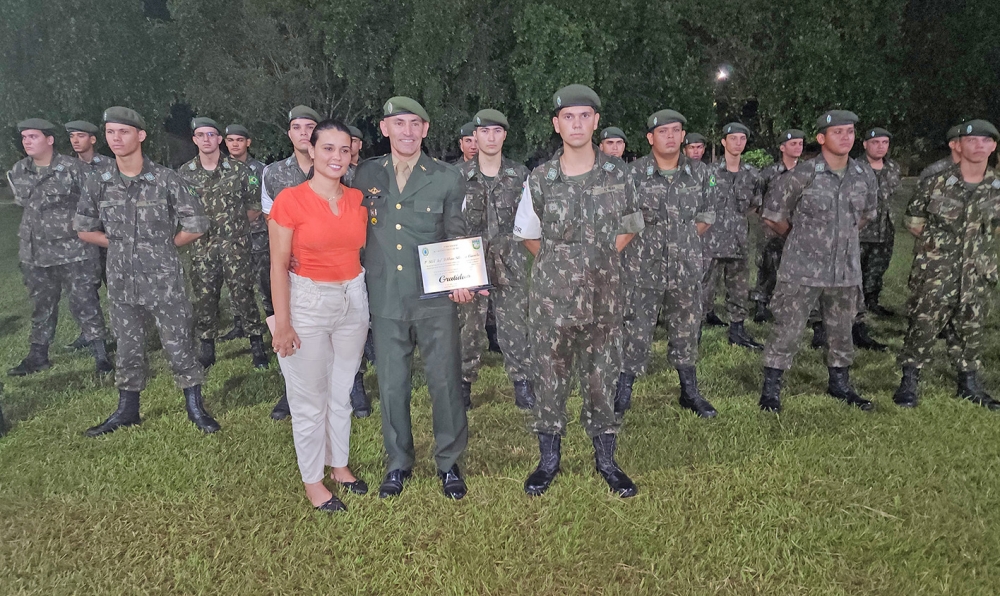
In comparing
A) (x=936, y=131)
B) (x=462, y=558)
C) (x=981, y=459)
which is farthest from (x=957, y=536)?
(x=936, y=131)

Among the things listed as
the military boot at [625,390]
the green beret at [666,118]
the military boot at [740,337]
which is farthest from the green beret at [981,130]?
the military boot at [625,390]

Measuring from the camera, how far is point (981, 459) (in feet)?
15.1

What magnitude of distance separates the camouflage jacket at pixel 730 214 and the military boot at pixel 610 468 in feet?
13.4

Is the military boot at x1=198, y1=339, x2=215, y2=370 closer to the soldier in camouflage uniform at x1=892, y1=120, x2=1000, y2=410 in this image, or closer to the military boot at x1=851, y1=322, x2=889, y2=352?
the soldier in camouflage uniform at x1=892, y1=120, x2=1000, y2=410

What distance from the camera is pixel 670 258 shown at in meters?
5.51

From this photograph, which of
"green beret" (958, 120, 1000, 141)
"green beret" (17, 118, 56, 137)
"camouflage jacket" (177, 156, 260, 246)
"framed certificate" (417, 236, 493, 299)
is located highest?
"green beret" (17, 118, 56, 137)

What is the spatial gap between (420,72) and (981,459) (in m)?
17.1

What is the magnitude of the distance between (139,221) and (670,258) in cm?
456

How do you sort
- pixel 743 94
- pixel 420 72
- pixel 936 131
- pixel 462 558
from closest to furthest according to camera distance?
pixel 462 558 → pixel 420 72 → pixel 743 94 → pixel 936 131

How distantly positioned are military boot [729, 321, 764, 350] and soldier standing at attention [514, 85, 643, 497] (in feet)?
12.8

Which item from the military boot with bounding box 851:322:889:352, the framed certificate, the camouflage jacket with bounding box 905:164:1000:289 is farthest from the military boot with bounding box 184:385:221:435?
the military boot with bounding box 851:322:889:352

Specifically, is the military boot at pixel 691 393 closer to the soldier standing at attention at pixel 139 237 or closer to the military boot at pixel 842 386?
the military boot at pixel 842 386

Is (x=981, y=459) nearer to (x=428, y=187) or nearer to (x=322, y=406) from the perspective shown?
(x=428, y=187)

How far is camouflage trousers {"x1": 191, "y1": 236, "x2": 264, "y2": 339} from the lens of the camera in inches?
276
